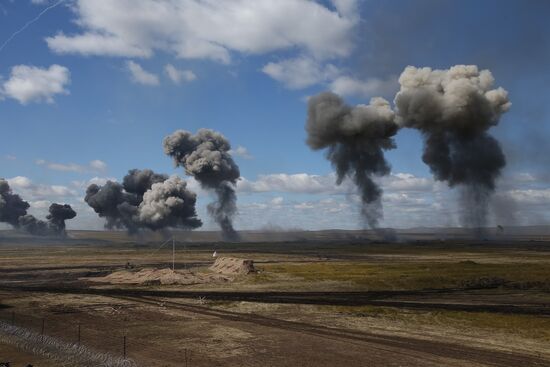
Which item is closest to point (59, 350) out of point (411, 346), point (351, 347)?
point (351, 347)

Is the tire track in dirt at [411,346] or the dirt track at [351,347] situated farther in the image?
the tire track in dirt at [411,346]

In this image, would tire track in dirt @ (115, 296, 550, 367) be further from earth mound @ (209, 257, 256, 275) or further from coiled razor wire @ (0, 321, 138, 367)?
earth mound @ (209, 257, 256, 275)

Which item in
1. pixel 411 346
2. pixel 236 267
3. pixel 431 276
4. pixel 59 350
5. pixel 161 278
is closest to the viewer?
pixel 59 350

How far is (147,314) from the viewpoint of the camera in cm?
4434

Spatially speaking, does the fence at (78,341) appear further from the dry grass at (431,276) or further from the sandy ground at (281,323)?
the dry grass at (431,276)

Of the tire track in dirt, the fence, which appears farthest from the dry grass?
the fence

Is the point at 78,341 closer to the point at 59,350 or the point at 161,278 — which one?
the point at 59,350

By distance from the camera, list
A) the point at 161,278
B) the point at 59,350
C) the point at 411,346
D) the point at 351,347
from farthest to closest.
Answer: the point at 161,278 → the point at 411,346 → the point at 351,347 → the point at 59,350

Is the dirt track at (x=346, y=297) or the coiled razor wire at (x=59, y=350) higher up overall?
the coiled razor wire at (x=59, y=350)

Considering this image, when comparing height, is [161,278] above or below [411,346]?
above

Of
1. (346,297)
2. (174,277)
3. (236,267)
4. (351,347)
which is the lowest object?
(346,297)

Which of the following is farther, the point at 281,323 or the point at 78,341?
the point at 281,323

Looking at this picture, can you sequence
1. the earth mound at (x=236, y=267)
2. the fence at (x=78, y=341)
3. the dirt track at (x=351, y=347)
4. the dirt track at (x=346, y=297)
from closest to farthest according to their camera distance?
the fence at (x=78, y=341) < the dirt track at (x=351, y=347) < the dirt track at (x=346, y=297) < the earth mound at (x=236, y=267)

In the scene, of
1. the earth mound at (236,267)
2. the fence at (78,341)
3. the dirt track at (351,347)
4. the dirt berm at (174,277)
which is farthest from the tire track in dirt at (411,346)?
the earth mound at (236,267)
